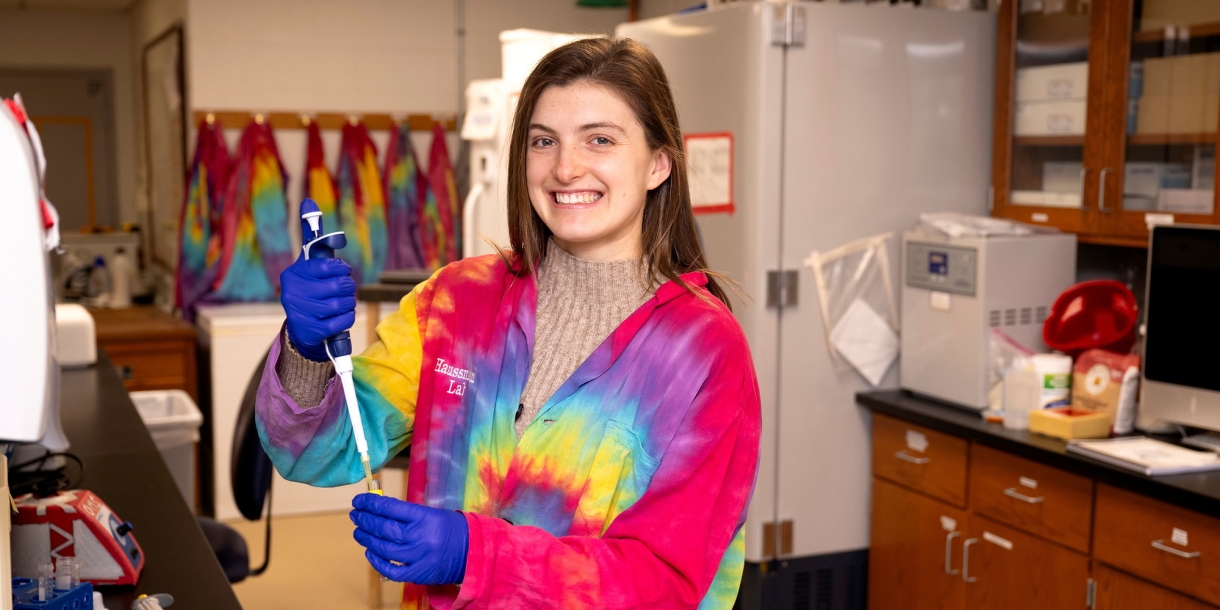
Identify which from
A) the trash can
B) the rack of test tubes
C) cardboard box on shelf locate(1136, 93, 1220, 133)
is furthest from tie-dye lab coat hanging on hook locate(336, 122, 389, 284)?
the rack of test tubes

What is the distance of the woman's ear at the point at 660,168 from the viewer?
1348 millimetres

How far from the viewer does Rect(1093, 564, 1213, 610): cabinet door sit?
2.21 m

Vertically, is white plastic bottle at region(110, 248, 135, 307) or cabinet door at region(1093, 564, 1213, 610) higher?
white plastic bottle at region(110, 248, 135, 307)

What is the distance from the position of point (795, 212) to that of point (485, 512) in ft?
6.52

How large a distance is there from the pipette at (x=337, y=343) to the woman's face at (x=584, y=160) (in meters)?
0.26

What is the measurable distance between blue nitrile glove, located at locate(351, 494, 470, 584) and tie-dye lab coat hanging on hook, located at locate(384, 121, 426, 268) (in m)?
4.08

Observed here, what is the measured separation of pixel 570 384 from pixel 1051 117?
2261 mm

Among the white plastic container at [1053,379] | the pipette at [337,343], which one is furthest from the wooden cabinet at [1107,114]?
the pipette at [337,343]

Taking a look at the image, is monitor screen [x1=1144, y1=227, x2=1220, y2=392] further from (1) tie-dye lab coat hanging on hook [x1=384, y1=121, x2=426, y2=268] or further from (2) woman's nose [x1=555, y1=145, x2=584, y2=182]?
(1) tie-dye lab coat hanging on hook [x1=384, y1=121, x2=426, y2=268]

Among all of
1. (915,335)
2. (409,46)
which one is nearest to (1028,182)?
(915,335)

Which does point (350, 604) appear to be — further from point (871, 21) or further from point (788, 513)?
point (871, 21)

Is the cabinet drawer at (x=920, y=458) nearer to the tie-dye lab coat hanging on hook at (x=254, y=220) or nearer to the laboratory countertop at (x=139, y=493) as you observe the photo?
the laboratory countertop at (x=139, y=493)

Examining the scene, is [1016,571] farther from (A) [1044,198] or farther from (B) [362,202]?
(B) [362,202]

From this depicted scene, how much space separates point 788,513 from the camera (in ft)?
10.4
